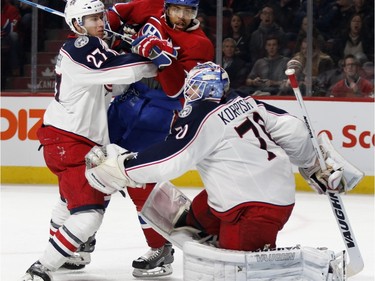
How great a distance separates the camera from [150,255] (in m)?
4.23

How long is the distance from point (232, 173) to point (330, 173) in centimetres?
48

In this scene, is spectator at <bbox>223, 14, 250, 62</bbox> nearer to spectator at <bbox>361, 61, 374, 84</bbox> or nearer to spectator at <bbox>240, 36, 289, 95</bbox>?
spectator at <bbox>240, 36, 289, 95</bbox>

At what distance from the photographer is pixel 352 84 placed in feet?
22.2

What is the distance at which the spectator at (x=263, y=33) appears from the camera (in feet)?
22.9

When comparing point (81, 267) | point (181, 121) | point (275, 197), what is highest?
point (181, 121)

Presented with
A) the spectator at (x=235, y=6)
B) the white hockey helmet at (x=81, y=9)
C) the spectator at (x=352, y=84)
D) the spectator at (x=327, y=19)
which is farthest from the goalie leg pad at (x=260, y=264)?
the spectator at (x=235, y=6)

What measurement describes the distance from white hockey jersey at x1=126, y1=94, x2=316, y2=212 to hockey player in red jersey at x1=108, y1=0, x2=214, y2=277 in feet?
2.11

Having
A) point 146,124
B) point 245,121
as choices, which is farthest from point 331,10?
point 245,121

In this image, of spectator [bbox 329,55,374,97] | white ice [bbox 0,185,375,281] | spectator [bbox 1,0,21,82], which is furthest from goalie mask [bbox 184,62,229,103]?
spectator [bbox 1,0,21,82]

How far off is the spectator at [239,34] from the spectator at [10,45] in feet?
4.84

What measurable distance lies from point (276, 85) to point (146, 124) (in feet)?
9.09

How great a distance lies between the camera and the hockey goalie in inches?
132

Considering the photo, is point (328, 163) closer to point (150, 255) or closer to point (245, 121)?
point (245, 121)

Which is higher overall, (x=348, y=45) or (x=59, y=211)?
(x=348, y=45)
